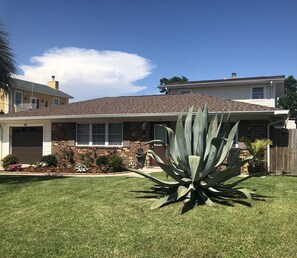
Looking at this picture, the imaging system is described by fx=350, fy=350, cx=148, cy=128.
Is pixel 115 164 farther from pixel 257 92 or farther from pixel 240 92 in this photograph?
pixel 257 92

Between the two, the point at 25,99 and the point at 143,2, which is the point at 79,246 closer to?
the point at 143,2

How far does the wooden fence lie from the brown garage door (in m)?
12.6

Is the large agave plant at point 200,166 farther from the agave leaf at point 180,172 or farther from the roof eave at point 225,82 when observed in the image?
the roof eave at point 225,82

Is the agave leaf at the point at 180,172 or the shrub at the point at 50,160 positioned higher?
the agave leaf at the point at 180,172

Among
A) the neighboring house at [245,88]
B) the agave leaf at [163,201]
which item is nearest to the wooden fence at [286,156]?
the agave leaf at [163,201]

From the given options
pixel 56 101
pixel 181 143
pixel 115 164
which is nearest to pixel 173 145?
pixel 181 143

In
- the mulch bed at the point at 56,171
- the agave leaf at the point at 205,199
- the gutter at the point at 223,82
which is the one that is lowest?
the mulch bed at the point at 56,171

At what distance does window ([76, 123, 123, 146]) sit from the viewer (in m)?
17.9

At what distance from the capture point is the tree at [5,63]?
12.4 m

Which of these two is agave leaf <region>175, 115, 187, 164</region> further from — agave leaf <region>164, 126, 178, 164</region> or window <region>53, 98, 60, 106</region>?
window <region>53, 98, 60, 106</region>

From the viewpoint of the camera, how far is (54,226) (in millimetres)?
6199

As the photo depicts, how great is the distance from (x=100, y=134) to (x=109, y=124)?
73cm

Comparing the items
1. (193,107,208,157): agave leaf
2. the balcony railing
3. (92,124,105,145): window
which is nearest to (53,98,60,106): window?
the balcony railing

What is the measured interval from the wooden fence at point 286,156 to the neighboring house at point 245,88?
9497mm
